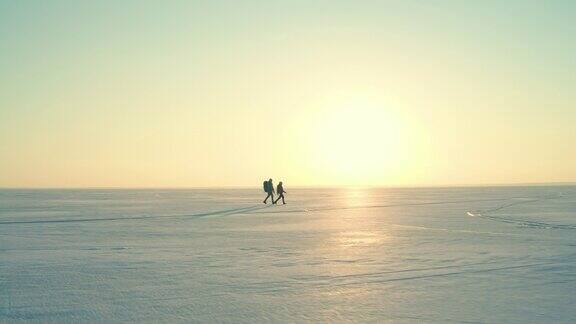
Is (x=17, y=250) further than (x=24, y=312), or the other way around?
(x=17, y=250)

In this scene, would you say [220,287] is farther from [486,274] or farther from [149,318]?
[486,274]

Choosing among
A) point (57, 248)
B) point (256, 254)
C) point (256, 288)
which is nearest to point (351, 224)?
point (256, 254)

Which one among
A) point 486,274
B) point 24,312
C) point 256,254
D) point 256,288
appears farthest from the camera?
point 256,254

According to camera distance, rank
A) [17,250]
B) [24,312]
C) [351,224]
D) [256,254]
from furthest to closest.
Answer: [351,224] → [17,250] → [256,254] → [24,312]

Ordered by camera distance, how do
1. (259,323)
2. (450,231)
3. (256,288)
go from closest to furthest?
(259,323), (256,288), (450,231)

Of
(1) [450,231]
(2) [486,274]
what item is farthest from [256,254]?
(1) [450,231]

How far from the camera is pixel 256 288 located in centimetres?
709

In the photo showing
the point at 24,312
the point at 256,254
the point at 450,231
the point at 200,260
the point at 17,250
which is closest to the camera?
the point at 24,312

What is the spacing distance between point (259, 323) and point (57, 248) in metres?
7.75

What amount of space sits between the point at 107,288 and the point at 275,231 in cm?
840

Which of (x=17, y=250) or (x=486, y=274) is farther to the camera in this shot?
(x=17, y=250)

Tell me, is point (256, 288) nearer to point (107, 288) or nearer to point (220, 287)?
point (220, 287)

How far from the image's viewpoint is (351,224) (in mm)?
17594

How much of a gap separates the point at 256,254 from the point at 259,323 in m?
5.08
